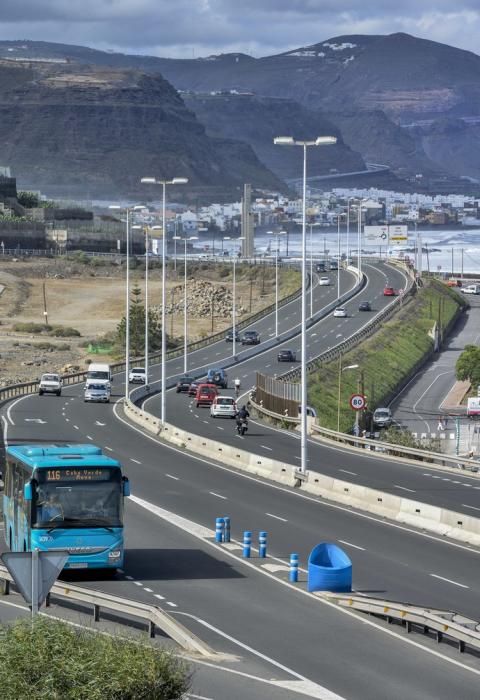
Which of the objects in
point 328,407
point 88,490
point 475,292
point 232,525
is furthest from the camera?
point 475,292

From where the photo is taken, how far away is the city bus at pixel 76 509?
25.3 m

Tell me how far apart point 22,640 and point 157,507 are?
23.1m

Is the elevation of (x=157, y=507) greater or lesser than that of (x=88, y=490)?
lesser

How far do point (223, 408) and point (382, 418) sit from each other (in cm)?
1552

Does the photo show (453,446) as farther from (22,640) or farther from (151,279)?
(151,279)

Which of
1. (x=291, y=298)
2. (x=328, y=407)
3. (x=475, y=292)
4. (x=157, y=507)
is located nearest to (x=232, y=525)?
(x=157, y=507)

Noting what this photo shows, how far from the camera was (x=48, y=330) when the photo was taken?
138875 millimetres

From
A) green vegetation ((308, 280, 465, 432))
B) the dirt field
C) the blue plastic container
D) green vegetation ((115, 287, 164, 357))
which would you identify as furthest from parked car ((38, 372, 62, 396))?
the blue plastic container

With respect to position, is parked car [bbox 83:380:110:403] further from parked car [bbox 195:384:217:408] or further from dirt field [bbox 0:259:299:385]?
dirt field [bbox 0:259:299:385]

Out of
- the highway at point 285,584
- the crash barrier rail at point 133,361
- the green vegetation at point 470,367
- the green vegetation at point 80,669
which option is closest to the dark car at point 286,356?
the crash barrier rail at point 133,361

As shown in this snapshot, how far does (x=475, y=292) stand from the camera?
605 feet

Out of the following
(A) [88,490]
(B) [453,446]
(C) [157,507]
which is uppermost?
(A) [88,490]

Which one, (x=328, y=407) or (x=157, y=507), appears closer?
(x=157, y=507)

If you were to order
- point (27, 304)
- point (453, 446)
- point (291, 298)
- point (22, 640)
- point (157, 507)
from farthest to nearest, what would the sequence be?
point (27, 304), point (291, 298), point (453, 446), point (157, 507), point (22, 640)
